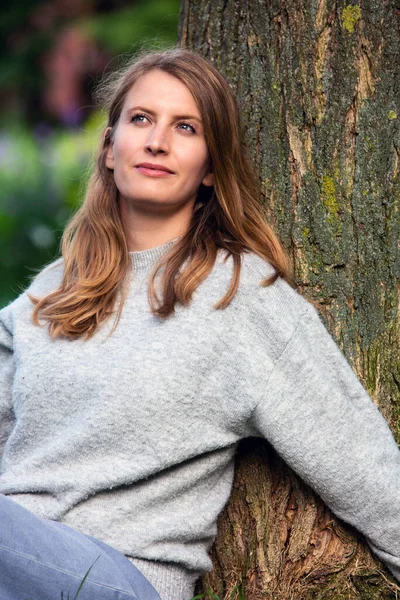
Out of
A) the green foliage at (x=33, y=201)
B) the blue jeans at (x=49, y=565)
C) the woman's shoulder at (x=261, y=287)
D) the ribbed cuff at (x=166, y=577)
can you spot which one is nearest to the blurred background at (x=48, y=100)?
the green foliage at (x=33, y=201)

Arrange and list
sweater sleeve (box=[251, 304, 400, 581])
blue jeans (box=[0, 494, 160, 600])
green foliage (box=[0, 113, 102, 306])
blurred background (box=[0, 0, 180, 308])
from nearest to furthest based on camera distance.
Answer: blue jeans (box=[0, 494, 160, 600]), sweater sleeve (box=[251, 304, 400, 581]), green foliage (box=[0, 113, 102, 306]), blurred background (box=[0, 0, 180, 308])

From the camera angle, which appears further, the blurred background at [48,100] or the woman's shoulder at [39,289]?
the blurred background at [48,100]

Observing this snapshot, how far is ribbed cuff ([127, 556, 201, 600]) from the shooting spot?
215 cm

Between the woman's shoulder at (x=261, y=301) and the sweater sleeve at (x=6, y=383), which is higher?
the woman's shoulder at (x=261, y=301)

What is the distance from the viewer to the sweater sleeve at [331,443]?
215 cm

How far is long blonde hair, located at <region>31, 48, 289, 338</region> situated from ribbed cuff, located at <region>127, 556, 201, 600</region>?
2.06 feet

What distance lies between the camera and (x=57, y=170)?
6.58 metres

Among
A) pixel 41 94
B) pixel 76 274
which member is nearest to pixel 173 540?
pixel 76 274

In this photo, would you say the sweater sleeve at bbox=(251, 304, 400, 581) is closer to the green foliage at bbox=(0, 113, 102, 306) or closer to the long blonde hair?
the long blonde hair

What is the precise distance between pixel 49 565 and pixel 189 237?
978mm

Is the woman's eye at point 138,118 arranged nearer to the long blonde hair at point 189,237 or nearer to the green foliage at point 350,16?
the long blonde hair at point 189,237

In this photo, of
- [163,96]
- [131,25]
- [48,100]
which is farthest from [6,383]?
[48,100]

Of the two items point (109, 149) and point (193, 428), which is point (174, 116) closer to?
point (109, 149)


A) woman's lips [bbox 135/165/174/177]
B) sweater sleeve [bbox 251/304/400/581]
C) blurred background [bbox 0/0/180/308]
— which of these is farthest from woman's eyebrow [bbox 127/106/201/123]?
blurred background [bbox 0/0/180/308]
